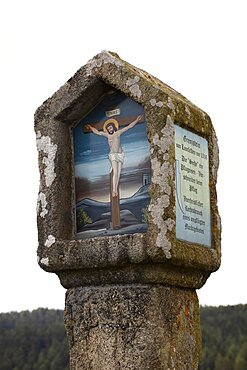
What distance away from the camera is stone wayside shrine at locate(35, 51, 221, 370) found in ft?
21.7

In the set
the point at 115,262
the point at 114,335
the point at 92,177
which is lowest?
the point at 114,335

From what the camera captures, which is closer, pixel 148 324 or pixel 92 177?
pixel 148 324

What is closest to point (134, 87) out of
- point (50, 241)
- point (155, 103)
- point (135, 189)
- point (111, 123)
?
point (155, 103)

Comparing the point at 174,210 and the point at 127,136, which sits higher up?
the point at 127,136

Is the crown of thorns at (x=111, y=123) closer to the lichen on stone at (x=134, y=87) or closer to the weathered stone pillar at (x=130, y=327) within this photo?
the lichen on stone at (x=134, y=87)

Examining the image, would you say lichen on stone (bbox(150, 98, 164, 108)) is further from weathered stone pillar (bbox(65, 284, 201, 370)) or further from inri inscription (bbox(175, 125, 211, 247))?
weathered stone pillar (bbox(65, 284, 201, 370))

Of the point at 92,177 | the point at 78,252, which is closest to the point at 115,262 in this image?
the point at 78,252

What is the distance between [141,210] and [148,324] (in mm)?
841

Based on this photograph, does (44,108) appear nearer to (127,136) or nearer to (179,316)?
(127,136)

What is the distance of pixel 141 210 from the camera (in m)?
6.76

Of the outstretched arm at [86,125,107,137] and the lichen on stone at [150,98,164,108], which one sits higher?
the lichen on stone at [150,98,164,108]

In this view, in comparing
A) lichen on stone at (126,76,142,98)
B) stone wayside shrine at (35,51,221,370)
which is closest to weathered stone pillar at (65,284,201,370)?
stone wayside shrine at (35,51,221,370)

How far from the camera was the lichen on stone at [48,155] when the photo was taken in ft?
23.3

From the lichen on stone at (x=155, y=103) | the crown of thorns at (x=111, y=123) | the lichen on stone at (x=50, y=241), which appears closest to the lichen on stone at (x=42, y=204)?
the lichen on stone at (x=50, y=241)
